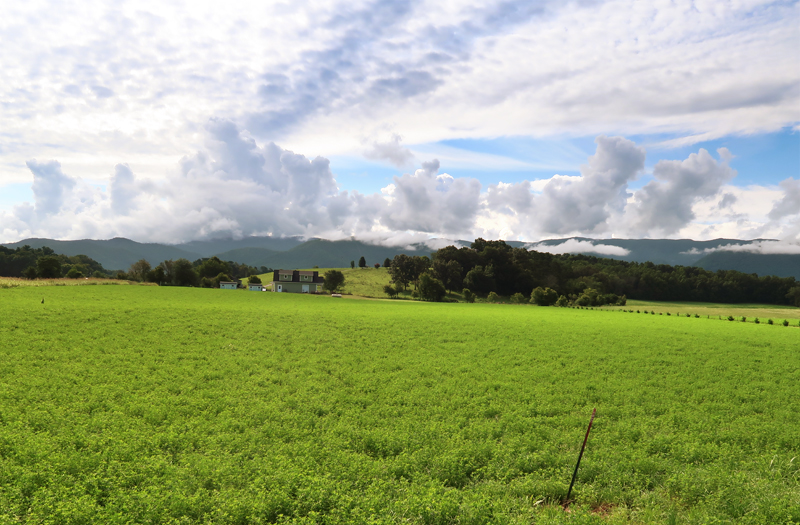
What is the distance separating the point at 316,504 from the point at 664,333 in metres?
40.1

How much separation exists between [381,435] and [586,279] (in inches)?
5927

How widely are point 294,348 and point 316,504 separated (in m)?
17.8

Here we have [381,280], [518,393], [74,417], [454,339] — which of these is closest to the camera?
[74,417]

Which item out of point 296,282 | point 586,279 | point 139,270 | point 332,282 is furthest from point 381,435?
point 586,279

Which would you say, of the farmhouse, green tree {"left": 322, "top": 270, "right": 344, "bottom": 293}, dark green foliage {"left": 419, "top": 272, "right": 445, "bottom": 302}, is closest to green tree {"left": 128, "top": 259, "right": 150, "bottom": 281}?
the farmhouse

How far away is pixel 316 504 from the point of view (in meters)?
8.66

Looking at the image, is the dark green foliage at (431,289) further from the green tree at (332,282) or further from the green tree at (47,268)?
the green tree at (47,268)

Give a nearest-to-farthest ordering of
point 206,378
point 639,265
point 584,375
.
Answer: point 206,378
point 584,375
point 639,265

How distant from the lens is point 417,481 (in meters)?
9.94

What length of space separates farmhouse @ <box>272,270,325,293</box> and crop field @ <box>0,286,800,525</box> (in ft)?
329

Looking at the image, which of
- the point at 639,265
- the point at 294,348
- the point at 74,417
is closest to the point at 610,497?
the point at 74,417

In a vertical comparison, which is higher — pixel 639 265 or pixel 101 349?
pixel 639 265

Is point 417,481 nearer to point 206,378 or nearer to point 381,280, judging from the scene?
point 206,378

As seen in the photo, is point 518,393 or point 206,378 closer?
point 518,393
